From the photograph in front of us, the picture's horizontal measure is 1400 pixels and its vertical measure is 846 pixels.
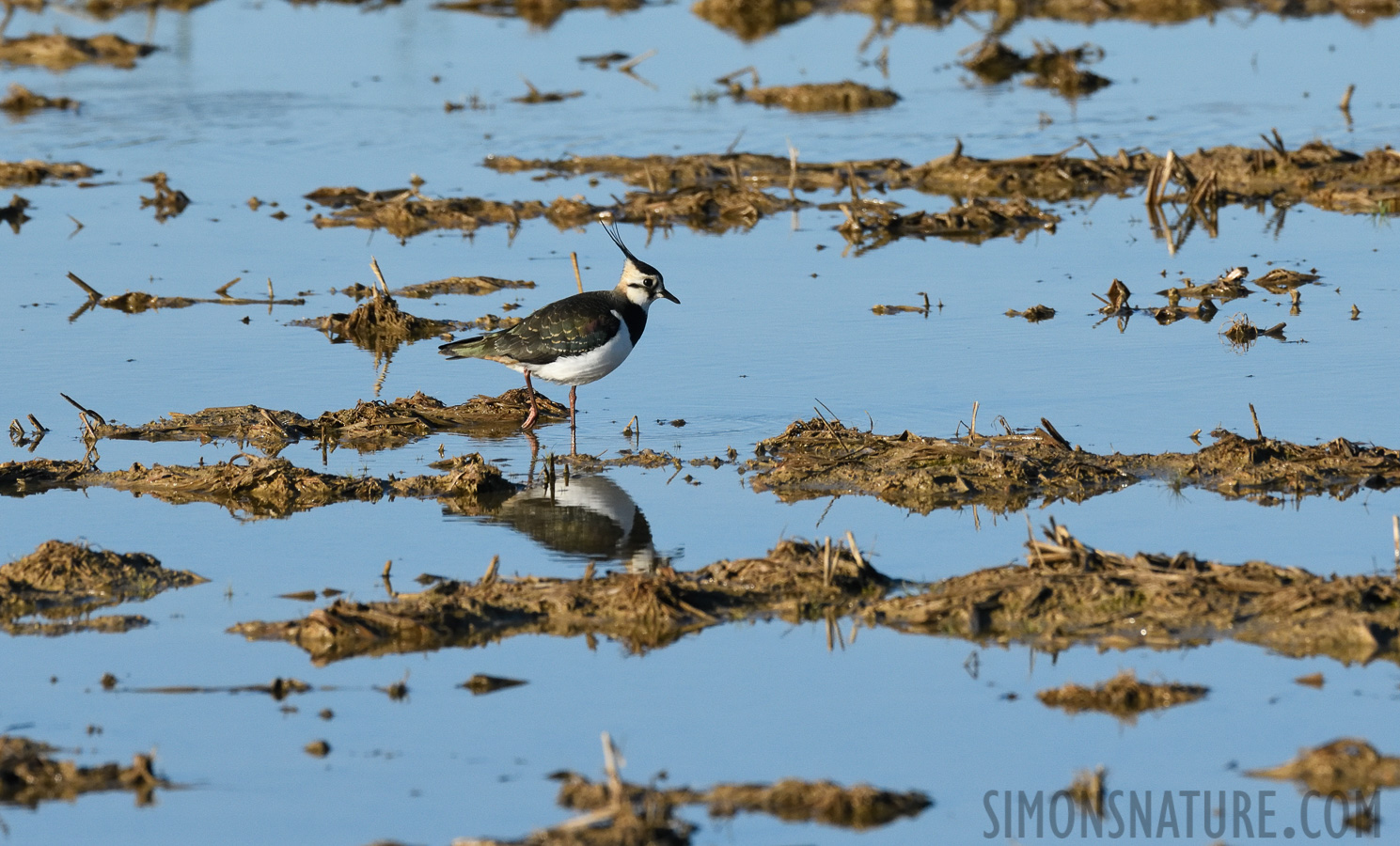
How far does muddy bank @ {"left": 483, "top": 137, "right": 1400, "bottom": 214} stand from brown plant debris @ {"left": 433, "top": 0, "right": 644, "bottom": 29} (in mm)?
14655

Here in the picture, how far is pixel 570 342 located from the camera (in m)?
11.6

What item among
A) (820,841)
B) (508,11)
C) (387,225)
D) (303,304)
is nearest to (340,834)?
(820,841)

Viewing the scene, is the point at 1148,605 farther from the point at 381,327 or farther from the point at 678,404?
the point at 381,327

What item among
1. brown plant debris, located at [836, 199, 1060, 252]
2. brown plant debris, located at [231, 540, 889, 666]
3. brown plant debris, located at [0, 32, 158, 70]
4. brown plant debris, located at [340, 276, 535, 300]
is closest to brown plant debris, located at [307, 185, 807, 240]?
brown plant debris, located at [836, 199, 1060, 252]

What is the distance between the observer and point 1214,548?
A: 9.01m

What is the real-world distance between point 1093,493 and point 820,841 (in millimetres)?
4390

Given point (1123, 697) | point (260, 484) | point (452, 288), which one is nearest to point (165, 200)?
point (452, 288)

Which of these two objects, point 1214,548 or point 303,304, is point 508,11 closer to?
point 303,304

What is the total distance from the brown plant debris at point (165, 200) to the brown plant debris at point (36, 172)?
1938mm

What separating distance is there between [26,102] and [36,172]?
4847mm

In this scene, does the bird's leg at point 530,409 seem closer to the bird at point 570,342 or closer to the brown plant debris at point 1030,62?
the bird at point 570,342

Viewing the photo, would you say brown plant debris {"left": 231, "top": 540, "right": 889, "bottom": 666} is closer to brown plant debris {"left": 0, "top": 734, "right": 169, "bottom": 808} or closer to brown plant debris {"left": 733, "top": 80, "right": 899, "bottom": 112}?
brown plant debris {"left": 0, "top": 734, "right": 169, "bottom": 808}

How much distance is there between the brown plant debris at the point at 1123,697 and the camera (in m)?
7.15

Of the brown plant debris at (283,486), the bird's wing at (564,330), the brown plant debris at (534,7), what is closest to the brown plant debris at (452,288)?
the bird's wing at (564,330)
